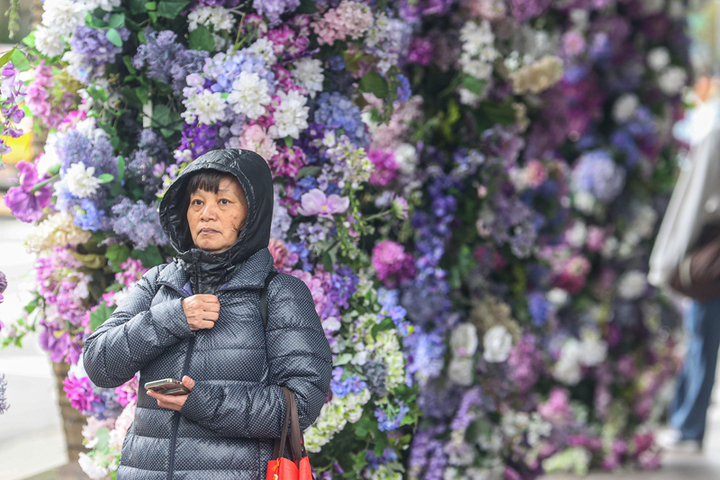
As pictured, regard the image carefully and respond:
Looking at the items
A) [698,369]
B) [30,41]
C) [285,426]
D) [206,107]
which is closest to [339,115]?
[206,107]

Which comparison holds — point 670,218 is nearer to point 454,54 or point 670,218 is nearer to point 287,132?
point 454,54

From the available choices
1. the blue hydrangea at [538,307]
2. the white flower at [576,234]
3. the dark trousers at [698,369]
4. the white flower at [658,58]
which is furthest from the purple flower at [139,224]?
the white flower at [658,58]

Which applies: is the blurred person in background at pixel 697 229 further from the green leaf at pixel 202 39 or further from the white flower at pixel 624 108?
the green leaf at pixel 202 39

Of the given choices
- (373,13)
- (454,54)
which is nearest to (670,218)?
(454,54)

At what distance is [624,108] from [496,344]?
2.29 m

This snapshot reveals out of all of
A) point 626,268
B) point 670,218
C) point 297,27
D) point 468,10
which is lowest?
point 626,268

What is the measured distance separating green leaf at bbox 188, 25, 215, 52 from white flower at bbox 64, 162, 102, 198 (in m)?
0.47

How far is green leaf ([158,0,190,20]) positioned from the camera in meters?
2.13

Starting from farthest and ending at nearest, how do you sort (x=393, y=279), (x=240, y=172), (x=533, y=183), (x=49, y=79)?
(x=533, y=183)
(x=393, y=279)
(x=49, y=79)
(x=240, y=172)

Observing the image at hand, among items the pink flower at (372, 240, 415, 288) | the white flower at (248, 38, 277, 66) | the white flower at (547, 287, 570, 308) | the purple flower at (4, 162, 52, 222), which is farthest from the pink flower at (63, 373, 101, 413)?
the white flower at (547, 287, 570, 308)

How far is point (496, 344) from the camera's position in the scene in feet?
10.5

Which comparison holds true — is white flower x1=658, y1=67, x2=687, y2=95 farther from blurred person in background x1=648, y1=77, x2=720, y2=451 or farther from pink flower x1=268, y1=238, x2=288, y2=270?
pink flower x1=268, y1=238, x2=288, y2=270

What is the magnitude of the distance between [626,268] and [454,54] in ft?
8.00

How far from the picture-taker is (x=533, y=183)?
405cm
